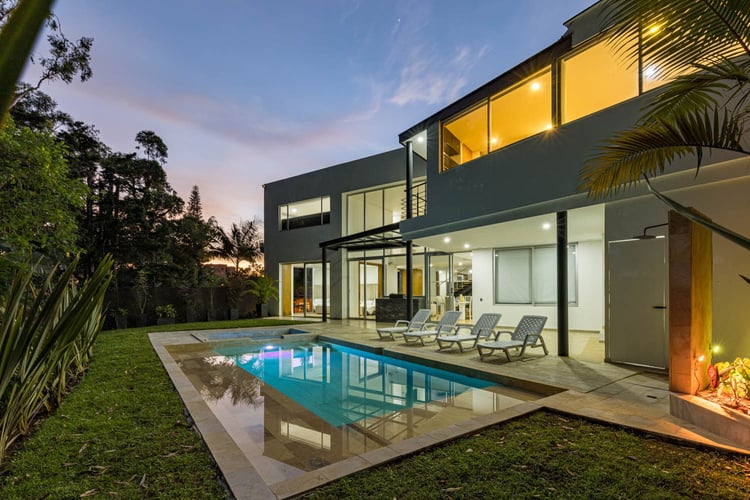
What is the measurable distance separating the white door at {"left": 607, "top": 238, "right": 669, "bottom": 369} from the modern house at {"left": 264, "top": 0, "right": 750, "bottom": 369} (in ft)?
0.06

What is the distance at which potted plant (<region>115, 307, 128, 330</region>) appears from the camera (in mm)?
15148

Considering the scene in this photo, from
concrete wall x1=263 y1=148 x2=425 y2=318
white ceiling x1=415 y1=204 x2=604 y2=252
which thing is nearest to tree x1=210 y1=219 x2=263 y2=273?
concrete wall x1=263 y1=148 x2=425 y2=318

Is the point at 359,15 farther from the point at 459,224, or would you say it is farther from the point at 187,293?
the point at 187,293

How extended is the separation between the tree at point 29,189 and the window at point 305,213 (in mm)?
11255

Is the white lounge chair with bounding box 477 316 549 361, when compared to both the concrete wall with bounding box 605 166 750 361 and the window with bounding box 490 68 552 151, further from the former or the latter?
the window with bounding box 490 68 552 151

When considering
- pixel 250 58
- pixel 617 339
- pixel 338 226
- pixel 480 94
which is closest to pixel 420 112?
pixel 338 226

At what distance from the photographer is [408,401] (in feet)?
20.0

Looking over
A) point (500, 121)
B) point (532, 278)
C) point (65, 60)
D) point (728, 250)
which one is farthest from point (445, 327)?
point (65, 60)

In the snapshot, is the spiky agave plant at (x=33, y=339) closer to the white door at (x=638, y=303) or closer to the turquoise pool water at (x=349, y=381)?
the turquoise pool water at (x=349, y=381)

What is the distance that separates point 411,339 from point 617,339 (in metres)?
5.15

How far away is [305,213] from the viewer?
19.9 metres

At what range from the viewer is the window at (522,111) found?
8250mm

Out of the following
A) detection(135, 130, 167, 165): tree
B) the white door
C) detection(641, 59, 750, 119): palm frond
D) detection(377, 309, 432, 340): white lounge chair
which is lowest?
detection(377, 309, 432, 340): white lounge chair

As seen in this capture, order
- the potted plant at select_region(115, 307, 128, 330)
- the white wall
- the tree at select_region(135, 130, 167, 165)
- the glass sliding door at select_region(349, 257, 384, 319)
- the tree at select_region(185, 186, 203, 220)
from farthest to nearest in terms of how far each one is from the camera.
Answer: the tree at select_region(185, 186, 203, 220) < the tree at select_region(135, 130, 167, 165) < the glass sliding door at select_region(349, 257, 384, 319) < the potted plant at select_region(115, 307, 128, 330) < the white wall
